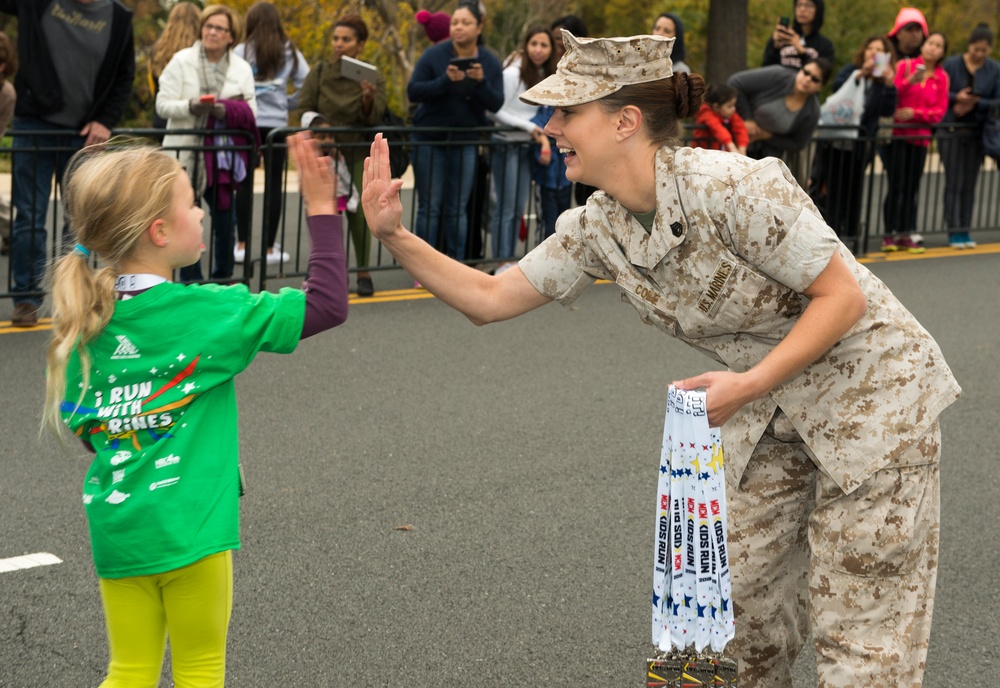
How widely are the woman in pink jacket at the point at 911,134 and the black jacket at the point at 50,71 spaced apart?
705 centimetres

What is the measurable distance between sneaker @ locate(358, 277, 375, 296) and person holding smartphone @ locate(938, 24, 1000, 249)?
5.95m

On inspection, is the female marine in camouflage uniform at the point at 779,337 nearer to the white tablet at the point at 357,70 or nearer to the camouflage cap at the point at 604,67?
the camouflage cap at the point at 604,67

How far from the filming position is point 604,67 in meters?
2.99

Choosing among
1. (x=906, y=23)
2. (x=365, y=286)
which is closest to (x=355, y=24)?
(x=365, y=286)

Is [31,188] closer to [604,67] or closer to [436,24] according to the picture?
[436,24]

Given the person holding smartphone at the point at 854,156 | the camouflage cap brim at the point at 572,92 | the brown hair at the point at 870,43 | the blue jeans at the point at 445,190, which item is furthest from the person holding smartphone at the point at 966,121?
the camouflage cap brim at the point at 572,92

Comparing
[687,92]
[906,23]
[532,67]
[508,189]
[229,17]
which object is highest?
[906,23]

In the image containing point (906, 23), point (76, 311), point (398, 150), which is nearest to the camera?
point (76, 311)

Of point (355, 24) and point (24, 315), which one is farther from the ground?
point (355, 24)

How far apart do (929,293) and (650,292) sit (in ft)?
25.1

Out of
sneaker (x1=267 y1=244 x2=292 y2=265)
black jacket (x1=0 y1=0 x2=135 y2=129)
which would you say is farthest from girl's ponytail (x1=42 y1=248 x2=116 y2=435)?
sneaker (x1=267 y1=244 x2=292 y2=265)

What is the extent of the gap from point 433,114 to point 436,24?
102 cm

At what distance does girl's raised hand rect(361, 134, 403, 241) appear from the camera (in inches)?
125

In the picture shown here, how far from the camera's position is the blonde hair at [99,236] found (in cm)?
274
